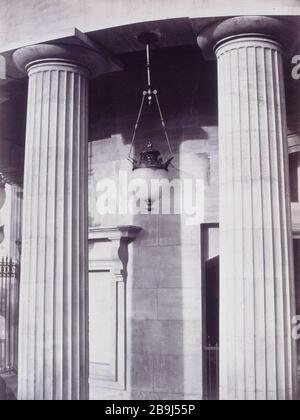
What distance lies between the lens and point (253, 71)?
28.9 ft

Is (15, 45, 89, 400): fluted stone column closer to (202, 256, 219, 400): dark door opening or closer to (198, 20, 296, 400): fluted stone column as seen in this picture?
(198, 20, 296, 400): fluted stone column

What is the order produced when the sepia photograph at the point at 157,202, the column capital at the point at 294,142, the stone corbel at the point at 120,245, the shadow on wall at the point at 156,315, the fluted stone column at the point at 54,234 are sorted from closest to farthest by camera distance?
1. the sepia photograph at the point at 157,202
2. the fluted stone column at the point at 54,234
3. the shadow on wall at the point at 156,315
4. the column capital at the point at 294,142
5. the stone corbel at the point at 120,245

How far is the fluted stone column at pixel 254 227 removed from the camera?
8305mm

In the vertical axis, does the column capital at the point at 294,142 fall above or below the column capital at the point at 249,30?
below

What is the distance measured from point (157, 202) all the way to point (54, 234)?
3.43 meters

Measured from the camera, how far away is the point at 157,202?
1227 cm

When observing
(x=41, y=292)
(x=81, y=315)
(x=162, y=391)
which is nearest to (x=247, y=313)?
(x=81, y=315)

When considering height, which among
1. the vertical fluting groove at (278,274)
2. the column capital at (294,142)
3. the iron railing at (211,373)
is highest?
the column capital at (294,142)

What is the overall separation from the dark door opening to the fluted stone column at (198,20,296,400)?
10.2ft

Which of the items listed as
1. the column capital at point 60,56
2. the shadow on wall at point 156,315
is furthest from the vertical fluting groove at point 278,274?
the shadow on wall at point 156,315

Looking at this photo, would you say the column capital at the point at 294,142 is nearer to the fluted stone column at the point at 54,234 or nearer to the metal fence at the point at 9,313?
the fluted stone column at the point at 54,234

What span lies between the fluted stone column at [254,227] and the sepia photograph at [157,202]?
0.9 inches

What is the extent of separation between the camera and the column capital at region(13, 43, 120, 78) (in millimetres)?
9508

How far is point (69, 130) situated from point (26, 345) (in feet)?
12.8
